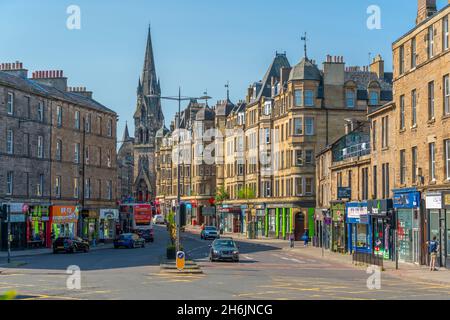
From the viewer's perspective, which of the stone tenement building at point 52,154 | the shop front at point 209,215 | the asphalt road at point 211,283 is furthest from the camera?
the shop front at point 209,215

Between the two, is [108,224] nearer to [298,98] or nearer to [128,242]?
[128,242]

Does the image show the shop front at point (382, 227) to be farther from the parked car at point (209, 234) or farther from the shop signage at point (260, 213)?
the shop signage at point (260, 213)

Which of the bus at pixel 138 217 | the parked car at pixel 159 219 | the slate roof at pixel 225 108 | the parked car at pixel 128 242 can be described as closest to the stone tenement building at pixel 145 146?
the parked car at pixel 159 219

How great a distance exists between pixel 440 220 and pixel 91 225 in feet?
143

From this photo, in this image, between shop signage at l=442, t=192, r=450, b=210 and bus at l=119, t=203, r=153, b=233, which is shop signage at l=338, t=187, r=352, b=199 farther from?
bus at l=119, t=203, r=153, b=233

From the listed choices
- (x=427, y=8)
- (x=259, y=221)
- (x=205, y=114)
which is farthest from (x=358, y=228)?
(x=205, y=114)

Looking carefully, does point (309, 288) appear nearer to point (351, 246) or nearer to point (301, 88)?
point (351, 246)

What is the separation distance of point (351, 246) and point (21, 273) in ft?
96.6

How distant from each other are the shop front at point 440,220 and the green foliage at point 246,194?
56.2m

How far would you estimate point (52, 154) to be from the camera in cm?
6925

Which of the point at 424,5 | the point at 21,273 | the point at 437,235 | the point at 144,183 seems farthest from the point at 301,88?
the point at 144,183

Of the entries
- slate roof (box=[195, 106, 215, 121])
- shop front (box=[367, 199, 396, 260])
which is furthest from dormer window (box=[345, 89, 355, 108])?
slate roof (box=[195, 106, 215, 121])

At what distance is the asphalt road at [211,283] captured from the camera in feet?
85.3

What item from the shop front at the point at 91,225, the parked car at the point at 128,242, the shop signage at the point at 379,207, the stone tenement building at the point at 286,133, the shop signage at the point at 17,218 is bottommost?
the parked car at the point at 128,242
